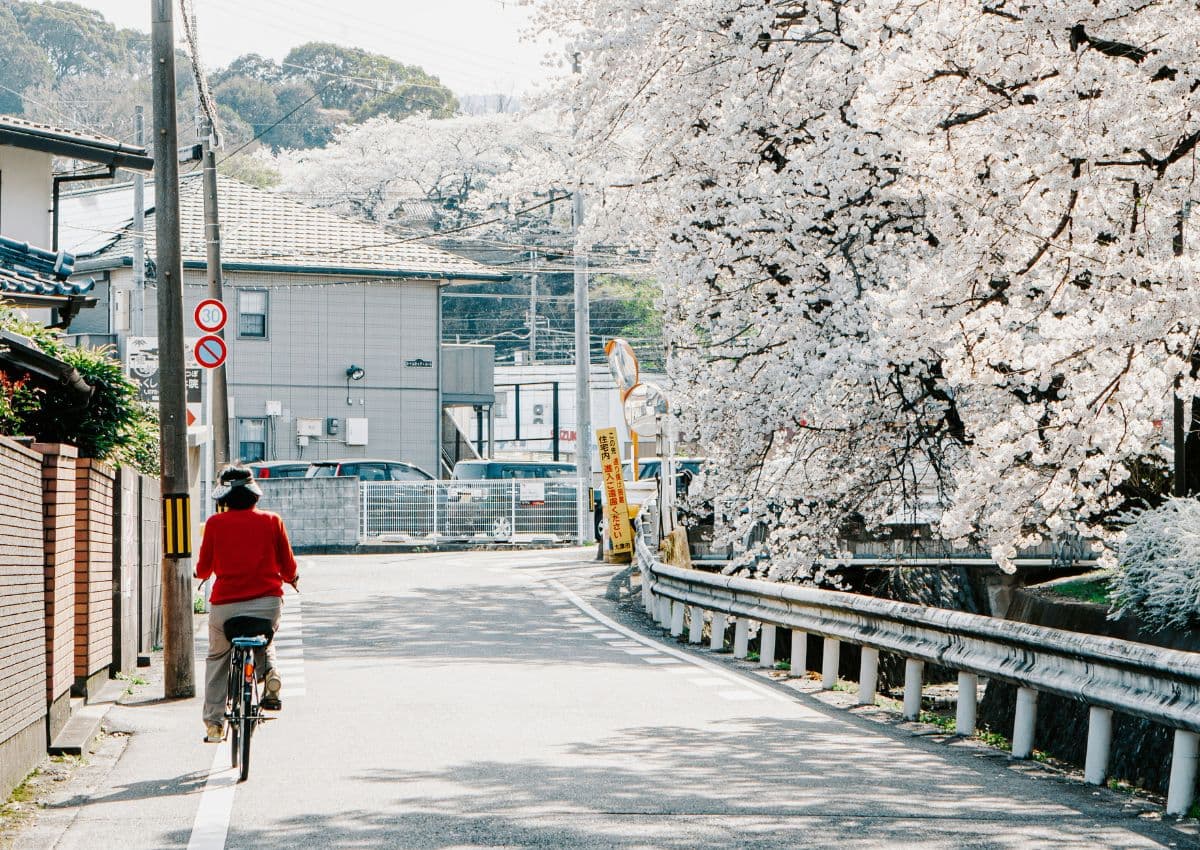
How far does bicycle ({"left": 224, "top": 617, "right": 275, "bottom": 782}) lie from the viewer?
337 inches

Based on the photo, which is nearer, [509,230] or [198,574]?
[198,574]

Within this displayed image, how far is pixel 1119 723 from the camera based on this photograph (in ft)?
32.0

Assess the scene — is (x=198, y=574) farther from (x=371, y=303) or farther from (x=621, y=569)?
(x=371, y=303)

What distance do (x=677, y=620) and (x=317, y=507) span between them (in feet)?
62.1

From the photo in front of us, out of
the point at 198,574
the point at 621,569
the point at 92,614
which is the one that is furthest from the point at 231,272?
the point at 198,574

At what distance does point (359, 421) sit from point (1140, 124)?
35.4m

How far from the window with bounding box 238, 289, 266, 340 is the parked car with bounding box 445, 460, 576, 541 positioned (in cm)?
908

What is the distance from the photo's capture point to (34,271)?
1938 cm

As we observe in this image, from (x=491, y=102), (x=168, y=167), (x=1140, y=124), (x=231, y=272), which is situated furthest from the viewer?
(x=491, y=102)

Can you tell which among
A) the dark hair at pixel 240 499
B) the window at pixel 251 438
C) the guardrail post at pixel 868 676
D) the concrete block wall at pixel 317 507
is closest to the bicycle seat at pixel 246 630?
the dark hair at pixel 240 499

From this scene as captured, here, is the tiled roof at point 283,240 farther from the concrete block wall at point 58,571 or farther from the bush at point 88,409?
the concrete block wall at point 58,571

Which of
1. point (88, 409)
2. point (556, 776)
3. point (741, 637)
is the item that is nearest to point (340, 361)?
point (741, 637)

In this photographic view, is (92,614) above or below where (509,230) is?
below

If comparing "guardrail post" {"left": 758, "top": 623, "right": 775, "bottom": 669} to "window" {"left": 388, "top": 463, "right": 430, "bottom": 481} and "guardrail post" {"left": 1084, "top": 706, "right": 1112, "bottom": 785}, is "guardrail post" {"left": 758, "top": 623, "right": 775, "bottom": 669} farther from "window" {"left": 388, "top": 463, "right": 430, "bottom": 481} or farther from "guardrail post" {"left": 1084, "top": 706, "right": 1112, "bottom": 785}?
"window" {"left": 388, "top": 463, "right": 430, "bottom": 481}
